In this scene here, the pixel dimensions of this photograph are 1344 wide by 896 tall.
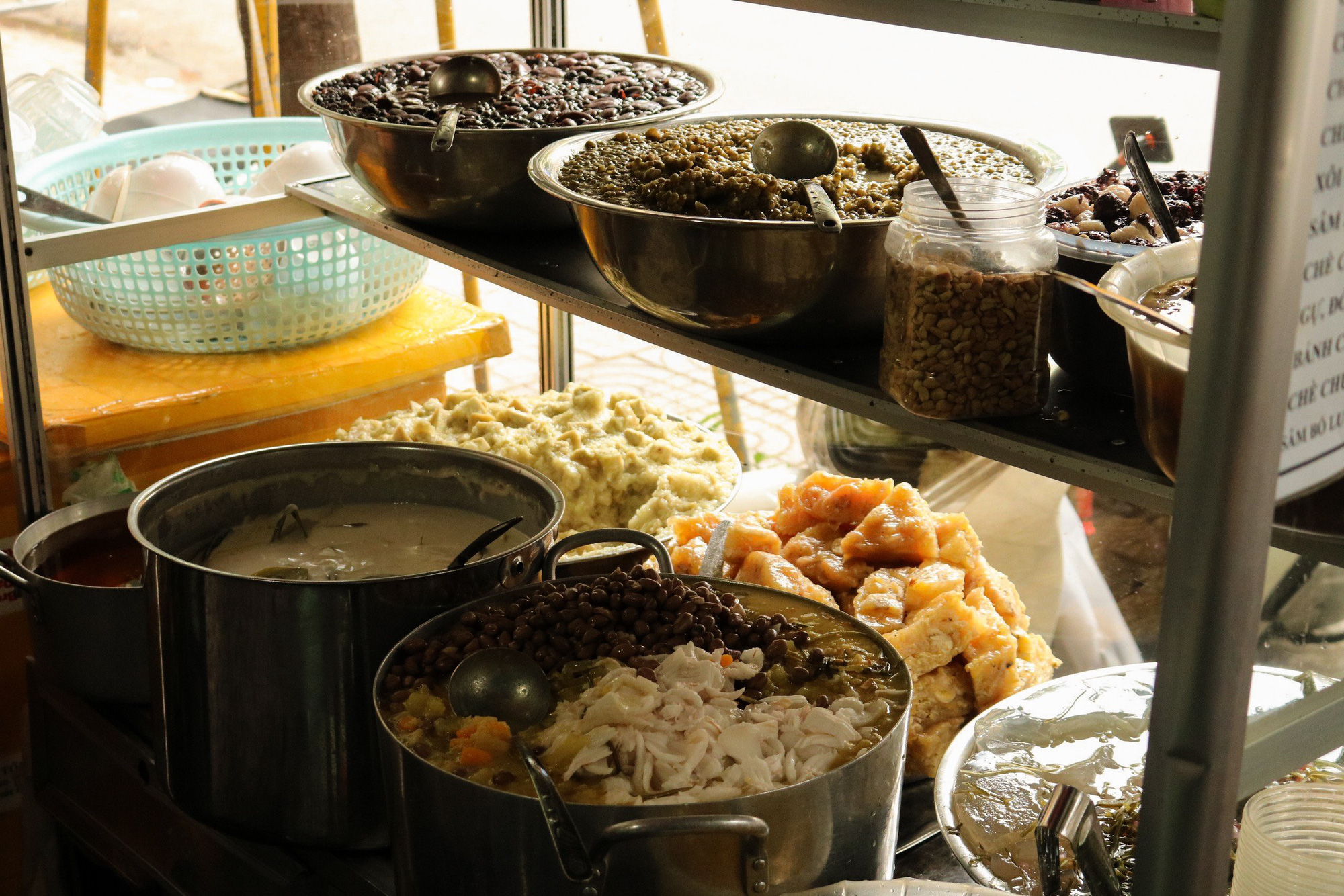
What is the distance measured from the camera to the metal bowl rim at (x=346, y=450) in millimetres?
1171

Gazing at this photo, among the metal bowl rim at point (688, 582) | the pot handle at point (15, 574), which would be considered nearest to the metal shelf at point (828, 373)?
the metal bowl rim at point (688, 582)

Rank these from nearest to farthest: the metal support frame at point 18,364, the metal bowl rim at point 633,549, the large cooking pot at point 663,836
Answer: the large cooking pot at point 663,836
the metal bowl rim at point 633,549
the metal support frame at point 18,364

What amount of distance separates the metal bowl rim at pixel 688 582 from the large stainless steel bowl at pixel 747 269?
26 centimetres

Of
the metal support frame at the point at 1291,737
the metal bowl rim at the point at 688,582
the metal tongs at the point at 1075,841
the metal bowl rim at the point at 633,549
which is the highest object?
the metal support frame at the point at 1291,737

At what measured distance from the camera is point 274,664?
120 centimetres

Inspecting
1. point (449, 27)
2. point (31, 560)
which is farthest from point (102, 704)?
point (449, 27)

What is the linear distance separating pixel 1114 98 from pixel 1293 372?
113cm

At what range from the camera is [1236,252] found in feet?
1.84

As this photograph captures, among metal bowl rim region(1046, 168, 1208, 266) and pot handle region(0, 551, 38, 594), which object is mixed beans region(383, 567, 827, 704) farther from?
pot handle region(0, 551, 38, 594)

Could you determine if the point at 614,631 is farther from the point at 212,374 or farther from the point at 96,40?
the point at 96,40

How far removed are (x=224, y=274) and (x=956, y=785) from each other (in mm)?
1299

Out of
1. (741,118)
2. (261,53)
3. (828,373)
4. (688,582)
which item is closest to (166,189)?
(261,53)

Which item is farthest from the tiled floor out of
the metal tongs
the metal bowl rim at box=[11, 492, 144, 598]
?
the metal tongs

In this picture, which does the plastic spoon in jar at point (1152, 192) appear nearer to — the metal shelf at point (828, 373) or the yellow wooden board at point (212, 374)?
the metal shelf at point (828, 373)
